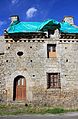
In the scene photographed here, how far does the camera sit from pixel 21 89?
62.4ft

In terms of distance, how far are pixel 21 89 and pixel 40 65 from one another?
2577mm

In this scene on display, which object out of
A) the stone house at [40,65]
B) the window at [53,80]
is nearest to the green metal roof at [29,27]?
the stone house at [40,65]

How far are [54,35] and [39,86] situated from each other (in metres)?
4.63

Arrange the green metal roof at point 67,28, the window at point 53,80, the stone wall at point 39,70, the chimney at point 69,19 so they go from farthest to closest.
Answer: the chimney at point 69,19 < the green metal roof at point 67,28 < the window at point 53,80 < the stone wall at point 39,70

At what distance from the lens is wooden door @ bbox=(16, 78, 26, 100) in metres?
18.9

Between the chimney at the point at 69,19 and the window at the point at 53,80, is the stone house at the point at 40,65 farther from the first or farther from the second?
the chimney at the point at 69,19

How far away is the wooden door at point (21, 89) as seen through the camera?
1890 centimetres

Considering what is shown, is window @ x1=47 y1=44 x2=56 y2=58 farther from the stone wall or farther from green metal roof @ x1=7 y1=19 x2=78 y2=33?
green metal roof @ x1=7 y1=19 x2=78 y2=33

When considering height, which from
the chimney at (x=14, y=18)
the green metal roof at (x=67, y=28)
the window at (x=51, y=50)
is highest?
the chimney at (x=14, y=18)

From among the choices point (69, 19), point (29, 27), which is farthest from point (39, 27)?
point (69, 19)

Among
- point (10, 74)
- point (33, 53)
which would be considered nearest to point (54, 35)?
point (33, 53)

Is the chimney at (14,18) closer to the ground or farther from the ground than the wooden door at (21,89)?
farther from the ground

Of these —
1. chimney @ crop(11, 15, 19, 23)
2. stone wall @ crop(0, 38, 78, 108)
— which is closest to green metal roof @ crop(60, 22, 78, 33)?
stone wall @ crop(0, 38, 78, 108)

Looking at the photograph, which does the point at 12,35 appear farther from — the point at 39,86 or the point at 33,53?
the point at 39,86
